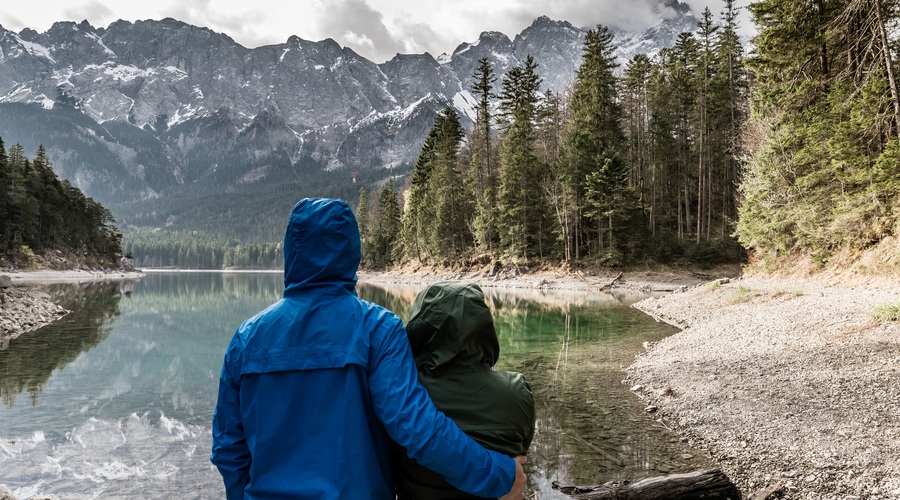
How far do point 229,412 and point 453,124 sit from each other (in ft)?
180

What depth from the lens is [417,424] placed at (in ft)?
5.61

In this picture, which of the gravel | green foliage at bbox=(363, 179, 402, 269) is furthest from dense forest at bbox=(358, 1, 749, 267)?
the gravel

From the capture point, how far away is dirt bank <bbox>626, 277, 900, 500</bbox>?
4.81 meters

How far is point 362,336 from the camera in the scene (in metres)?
1.80

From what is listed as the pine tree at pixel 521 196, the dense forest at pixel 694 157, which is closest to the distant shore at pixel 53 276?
the dense forest at pixel 694 157

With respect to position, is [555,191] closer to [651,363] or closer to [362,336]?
[651,363]

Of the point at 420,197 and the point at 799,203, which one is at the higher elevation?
the point at 420,197

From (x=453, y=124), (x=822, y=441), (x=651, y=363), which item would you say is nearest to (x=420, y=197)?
(x=453, y=124)

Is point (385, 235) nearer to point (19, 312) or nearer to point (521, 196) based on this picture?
point (521, 196)

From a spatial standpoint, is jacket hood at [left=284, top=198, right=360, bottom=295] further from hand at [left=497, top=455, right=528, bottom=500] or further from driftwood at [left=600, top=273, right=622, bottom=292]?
driftwood at [left=600, top=273, right=622, bottom=292]

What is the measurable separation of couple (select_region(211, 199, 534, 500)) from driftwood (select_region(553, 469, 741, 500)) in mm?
3062

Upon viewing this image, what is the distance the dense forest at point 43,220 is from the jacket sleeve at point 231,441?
2584 inches

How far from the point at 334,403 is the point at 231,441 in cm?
49

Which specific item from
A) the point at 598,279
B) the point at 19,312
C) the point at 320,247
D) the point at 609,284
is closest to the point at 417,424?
the point at 320,247
